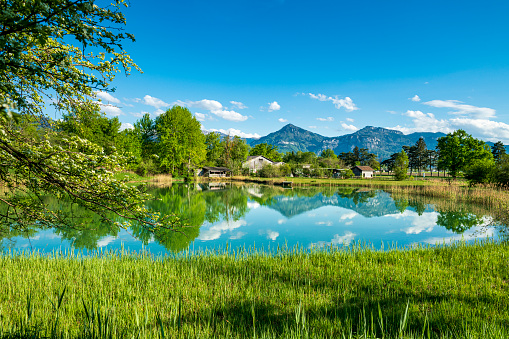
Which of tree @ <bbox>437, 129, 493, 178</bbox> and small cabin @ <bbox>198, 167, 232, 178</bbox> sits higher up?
tree @ <bbox>437, 129, 493, 178</bbox>

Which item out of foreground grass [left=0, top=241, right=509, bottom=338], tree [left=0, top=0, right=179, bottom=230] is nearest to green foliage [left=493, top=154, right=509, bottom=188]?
foreground grass [left=0, top=241, right=509, bottom=338]

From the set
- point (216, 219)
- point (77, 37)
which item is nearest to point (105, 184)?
point (77, 37)

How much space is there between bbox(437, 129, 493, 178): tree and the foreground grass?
167 ft

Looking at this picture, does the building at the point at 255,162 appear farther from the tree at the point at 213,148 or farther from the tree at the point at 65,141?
the tree at the point at 65,141

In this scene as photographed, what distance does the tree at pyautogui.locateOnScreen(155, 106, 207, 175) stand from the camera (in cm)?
5534

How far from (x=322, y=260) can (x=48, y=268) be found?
27.7ft

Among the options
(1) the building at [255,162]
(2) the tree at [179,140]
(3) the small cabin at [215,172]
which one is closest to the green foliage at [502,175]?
(2) the tree at [179,140]

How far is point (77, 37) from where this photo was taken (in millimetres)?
3193

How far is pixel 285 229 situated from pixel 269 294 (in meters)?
13.1

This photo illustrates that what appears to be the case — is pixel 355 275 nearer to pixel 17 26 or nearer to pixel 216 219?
pixel 17 26

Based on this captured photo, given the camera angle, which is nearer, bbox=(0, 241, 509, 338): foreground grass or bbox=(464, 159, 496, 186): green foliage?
bbox=(0, 241, 509, 338): foreground grass

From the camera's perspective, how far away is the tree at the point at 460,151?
156 feet

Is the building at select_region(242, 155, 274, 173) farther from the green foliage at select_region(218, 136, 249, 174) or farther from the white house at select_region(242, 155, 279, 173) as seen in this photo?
the green foliage at select_region(218, 136, 249, 174)

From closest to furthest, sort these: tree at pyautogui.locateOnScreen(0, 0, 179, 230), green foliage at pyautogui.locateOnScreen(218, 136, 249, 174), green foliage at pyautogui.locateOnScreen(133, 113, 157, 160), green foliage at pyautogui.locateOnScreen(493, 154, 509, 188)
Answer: tree at pyautogui.locateOnScreen(0, 0, 179, 230)
green foliage at pyautogui.locateOnScreen(493, 154, 509, 188)
green foliage at pyautogui.locateOnScreen(133, 113, 157, 160)
green foliage at pyautogui.locateOnScreen(218, 136, 249, 174)
